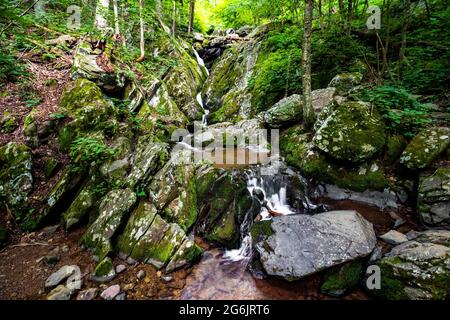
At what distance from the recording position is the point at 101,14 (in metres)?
9.13

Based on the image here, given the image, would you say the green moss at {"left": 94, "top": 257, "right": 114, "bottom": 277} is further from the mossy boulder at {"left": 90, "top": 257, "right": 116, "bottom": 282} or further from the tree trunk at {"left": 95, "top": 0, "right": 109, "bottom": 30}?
the tree trunk at {"left": 95, "top": 0, "right": 109, "bottom": 30}

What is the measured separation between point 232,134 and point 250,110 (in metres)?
1.94

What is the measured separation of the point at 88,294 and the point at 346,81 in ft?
29.8

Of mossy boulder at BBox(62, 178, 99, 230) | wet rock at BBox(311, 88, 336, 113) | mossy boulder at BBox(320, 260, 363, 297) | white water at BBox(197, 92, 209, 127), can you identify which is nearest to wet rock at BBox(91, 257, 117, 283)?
mossy boulder at BBox(62, 178, 99, 230)

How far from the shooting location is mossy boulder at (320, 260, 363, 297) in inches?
145

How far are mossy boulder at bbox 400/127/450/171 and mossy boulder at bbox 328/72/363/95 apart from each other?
2.97 meters

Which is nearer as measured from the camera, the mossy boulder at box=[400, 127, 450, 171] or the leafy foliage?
the mossy boulder at box=[400, 127, 450, 171]

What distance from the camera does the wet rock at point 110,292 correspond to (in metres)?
3.60

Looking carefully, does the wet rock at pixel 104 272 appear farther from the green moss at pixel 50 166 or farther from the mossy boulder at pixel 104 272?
the green moss at pixel 50 166

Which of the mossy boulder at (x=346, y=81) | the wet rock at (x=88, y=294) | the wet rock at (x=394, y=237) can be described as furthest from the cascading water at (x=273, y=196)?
the mossy boulder at (x=346, y=81)

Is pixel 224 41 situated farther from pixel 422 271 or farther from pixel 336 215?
pixel 422 271

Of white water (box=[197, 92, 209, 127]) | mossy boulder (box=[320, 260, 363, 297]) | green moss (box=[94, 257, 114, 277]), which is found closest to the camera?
mossy boulder (box=[320, 260, 363, 297])
